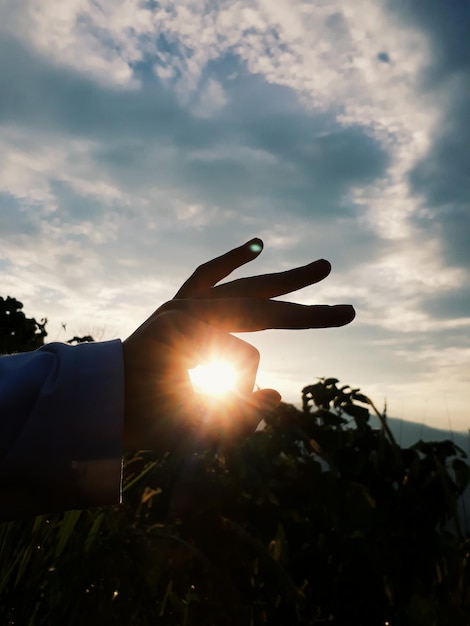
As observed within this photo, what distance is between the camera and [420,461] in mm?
3018

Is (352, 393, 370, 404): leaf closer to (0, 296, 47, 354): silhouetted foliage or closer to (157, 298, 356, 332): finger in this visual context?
(157, 298, 356, 332): finger

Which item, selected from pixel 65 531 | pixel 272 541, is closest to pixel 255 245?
pixel 65 531

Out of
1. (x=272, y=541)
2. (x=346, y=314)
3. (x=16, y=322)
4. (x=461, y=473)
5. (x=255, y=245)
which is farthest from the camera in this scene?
(x=16, y=322)

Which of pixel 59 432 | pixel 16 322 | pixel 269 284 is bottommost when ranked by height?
pixel 59 432

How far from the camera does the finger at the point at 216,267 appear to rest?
3.58 ft

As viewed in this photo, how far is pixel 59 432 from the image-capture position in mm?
801

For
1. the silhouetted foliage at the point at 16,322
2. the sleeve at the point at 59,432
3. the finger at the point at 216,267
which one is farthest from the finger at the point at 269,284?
the silhouetted foliage at the point at 16,322

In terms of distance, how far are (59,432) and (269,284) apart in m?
0.43

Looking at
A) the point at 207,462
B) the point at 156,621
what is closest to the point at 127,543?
the point at 156,621

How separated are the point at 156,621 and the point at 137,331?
4.39 ft

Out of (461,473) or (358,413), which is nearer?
(461,473)

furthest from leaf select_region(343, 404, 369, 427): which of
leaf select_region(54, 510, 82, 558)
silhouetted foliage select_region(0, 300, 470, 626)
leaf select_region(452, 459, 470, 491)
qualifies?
leaf select_region(54, 510, 82, 558)

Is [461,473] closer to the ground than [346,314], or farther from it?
closer to the ground

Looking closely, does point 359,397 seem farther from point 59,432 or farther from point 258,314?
point 59,432
